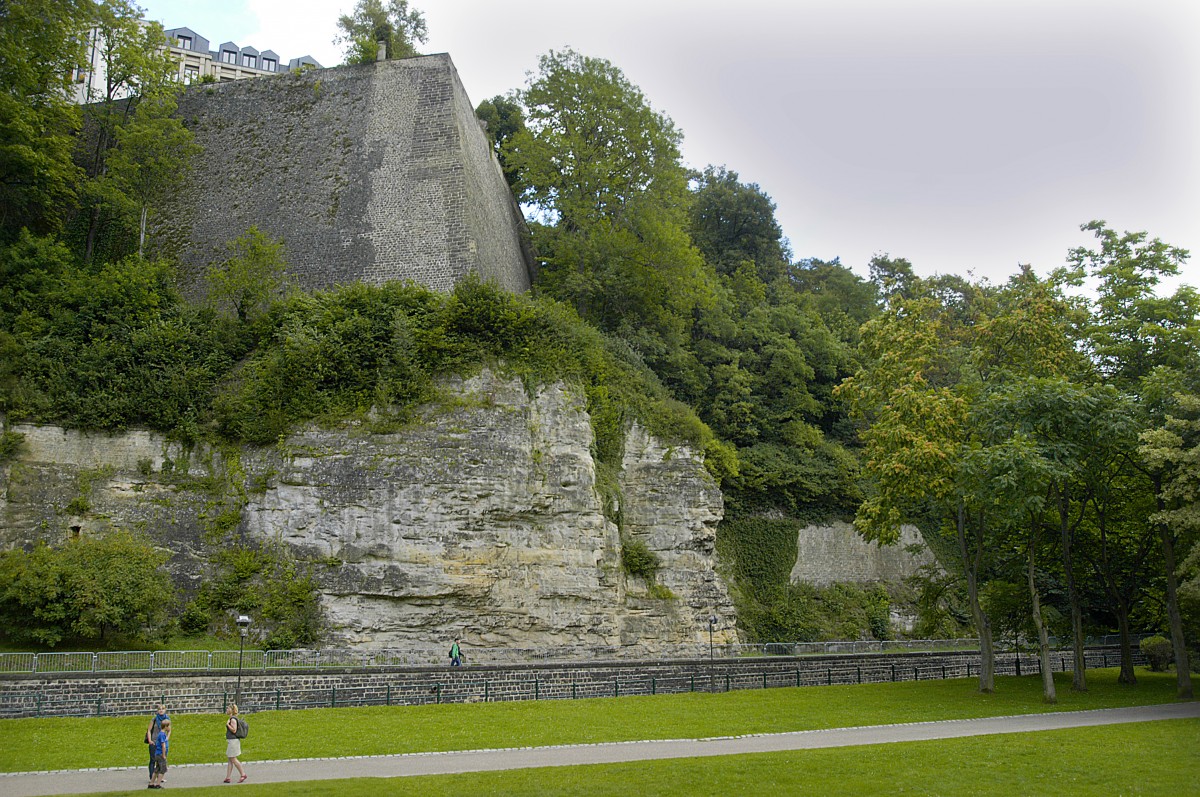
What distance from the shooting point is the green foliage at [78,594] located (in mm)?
22594

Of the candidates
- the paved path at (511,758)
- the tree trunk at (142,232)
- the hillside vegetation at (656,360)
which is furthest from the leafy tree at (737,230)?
the paved path at (511,758)

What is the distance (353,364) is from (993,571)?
20535 millimetres

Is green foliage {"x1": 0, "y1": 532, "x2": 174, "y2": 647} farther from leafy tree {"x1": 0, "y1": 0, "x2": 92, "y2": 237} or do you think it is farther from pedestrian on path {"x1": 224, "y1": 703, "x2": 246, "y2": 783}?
leafy tree {"x1": 0, "y1": 0, "x2": 92, "y2": 237}

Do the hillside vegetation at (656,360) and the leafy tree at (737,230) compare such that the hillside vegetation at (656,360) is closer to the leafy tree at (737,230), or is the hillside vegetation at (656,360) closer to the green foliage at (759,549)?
the green foliage at (759,549)

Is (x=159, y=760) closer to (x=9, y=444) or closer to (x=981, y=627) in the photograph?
(x=9, y=444)

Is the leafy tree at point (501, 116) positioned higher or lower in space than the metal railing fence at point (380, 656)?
higher

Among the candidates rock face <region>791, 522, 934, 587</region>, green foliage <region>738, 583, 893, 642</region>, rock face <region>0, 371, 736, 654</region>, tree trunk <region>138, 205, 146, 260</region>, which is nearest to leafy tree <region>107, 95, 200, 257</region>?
tree trunk <region>138, 205, 146, 260</region>

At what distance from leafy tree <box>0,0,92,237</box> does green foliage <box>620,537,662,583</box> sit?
863 inches

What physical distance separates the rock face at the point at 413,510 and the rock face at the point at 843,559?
35.8 feet

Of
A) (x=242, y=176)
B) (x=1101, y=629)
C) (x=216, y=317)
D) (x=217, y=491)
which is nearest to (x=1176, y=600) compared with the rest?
(x=1101, y=629)

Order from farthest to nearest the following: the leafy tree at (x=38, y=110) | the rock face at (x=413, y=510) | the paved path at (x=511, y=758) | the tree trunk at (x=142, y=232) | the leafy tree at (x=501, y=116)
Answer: the leafy tree at (x=501, y=116)
the tree trunk at (x=142, y=232)
the leafy tree at (x=38, y=110)
the rock face at (x=413, y=510)
the paved path at (x=511, y=758)

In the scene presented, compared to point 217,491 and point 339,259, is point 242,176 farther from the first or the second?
point 217,491

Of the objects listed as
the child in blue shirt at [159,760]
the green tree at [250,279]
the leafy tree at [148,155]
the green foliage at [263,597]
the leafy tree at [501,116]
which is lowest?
the child in blue shirt at [159,760]

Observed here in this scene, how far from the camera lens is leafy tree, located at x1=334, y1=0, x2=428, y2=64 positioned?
Answer: 3841 cm
